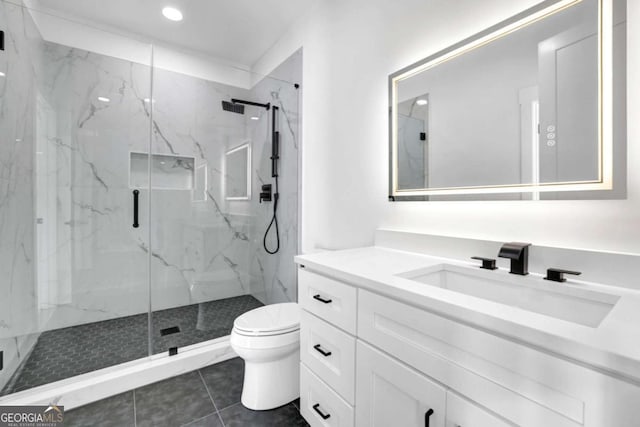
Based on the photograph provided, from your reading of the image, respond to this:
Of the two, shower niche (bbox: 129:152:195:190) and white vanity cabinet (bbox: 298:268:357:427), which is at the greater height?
shower niche (bbox: 129:152:195:190)

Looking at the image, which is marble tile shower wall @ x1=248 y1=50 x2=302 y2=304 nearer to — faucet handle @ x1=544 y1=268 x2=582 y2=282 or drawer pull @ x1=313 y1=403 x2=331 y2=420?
drawer pull @ x1=313 y1=403 x2=331 y2=420

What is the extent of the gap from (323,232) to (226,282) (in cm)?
118

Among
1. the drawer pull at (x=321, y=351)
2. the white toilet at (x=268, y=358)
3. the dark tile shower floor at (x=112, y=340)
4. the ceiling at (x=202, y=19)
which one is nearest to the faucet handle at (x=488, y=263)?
the drawer pull at (x=321, y=351)

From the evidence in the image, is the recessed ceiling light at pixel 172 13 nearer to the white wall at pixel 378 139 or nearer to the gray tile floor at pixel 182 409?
the white wall at pixel 378 139

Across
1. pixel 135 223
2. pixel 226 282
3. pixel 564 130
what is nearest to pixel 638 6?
pixel 564 130

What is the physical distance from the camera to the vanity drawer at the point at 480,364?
1.90 ft

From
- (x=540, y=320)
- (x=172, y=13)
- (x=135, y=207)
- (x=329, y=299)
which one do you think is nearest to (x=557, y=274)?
(x=540, y=320)

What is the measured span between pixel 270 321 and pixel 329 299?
0.60 m

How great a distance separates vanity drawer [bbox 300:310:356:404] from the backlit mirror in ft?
2.62

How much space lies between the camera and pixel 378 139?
172cm

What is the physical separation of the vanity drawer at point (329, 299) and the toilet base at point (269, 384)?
1.55 ft

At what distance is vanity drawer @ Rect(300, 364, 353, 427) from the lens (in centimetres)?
114

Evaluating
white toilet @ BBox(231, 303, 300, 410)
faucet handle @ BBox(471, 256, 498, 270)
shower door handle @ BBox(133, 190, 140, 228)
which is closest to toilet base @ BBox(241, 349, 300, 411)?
white toilet @ BBox(231, 303, 300, 410)

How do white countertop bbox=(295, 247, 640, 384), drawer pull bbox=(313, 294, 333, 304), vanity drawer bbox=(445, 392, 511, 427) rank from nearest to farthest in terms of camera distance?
1. white countertop bbox=(295, 247, 640, 384)
2. vanity drawer bbox=(445, 392, 511, 427)
3. drawer pull bbox=(313, 294, 333, 304)
